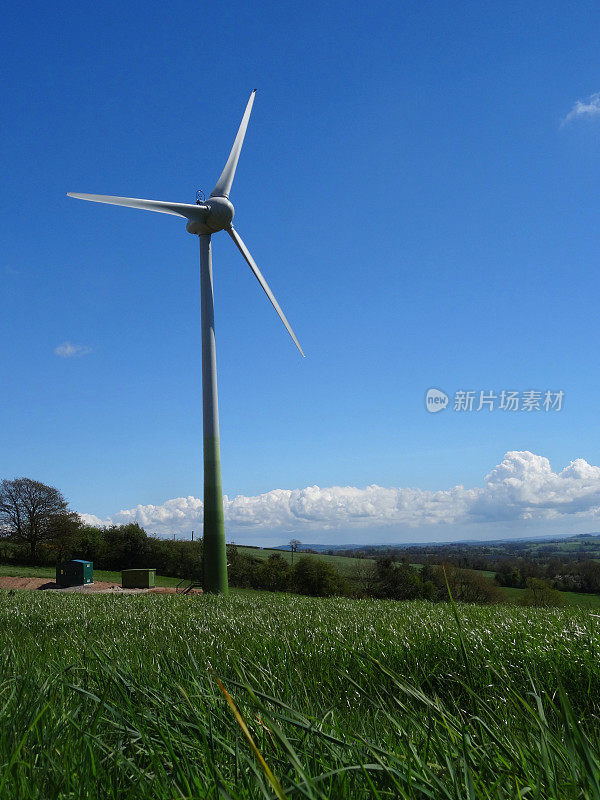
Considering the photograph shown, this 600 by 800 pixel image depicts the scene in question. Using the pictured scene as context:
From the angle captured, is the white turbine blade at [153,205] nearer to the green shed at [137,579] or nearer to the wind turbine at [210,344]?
the wind turbine at [210,344]

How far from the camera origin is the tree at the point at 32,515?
2136 inches

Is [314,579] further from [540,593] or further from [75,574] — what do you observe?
[540,593]

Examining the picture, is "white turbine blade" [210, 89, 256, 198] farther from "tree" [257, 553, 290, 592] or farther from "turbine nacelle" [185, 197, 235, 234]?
"tree" [257, 553, 290, 592]

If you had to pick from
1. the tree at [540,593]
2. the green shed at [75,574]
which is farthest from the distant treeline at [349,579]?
the green shed at [75,574]

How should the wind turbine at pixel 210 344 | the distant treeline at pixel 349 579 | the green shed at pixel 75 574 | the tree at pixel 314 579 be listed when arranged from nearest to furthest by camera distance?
the wind turbine at pixel 210 344 → the green shed at pixel 75 574 → the tree at pixel 314 579 → the distant treeline at pixel 349 579

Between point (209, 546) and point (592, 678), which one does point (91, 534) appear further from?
point (592, 678)

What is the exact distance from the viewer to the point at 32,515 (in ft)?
180

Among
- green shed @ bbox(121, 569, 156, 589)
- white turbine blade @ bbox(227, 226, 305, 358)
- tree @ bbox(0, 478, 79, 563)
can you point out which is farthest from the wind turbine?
tree @ bbox(0, 478, 79, 563)

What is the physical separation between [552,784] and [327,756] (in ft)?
2.16

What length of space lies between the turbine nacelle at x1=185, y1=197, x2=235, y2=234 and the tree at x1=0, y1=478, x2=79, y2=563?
Result: 136ft

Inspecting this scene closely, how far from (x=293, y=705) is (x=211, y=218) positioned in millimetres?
23846

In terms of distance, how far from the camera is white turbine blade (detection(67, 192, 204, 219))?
21359 mm

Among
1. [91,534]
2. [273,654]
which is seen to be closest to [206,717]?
[273,654]

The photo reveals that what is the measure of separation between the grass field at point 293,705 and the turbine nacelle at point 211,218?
17.9 metres
